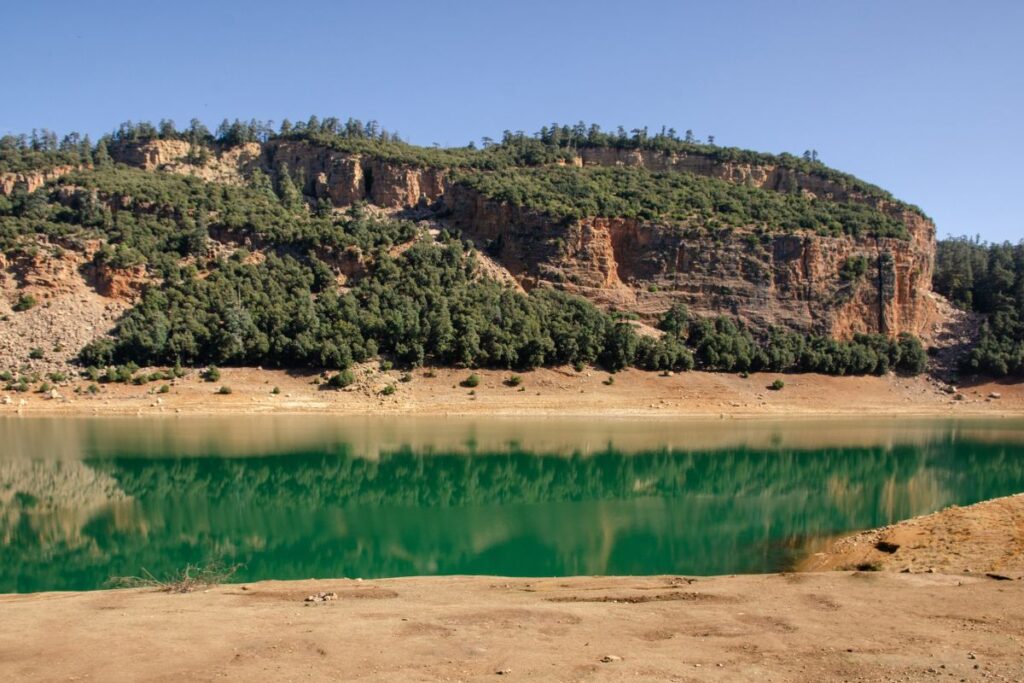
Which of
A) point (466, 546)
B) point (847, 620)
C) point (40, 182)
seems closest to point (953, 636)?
point (847, 620)

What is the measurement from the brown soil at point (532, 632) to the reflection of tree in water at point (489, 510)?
12.1ft

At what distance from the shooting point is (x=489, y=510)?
26.8 meters

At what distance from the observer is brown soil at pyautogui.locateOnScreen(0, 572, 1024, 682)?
1018 cm

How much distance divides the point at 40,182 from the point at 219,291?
3755 centimetres

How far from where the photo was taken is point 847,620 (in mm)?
13328

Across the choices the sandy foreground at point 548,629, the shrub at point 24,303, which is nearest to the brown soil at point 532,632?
the sandy foreground at point 548,629

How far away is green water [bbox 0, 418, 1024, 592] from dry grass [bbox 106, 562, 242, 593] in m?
0.68

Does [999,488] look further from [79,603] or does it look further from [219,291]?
[219,291]

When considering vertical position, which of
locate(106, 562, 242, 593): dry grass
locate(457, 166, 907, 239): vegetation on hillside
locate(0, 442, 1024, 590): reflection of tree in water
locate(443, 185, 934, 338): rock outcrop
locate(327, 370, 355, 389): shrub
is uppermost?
locate(457, 166, 907, 239): vegetation on hillside

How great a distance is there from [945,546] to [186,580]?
18.6 metres

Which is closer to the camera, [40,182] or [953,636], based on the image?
[953,636]

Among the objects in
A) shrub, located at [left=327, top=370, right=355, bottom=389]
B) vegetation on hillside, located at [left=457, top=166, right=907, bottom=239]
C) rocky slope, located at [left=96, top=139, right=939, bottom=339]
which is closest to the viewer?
shrub, located at [left=327, top=370, right=355, bottom=389]

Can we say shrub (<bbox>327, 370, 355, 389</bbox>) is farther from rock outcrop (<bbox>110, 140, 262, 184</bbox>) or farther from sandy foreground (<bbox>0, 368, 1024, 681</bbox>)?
rock outcrop (<bbox>110, 140, 262, 184</bbox>)

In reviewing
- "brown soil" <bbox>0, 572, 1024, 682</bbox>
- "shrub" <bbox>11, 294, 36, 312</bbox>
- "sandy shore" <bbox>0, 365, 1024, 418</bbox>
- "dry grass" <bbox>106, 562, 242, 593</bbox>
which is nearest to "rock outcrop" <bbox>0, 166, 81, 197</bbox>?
"shrub" <bbox>11, 294, 36, 312</bbox>
